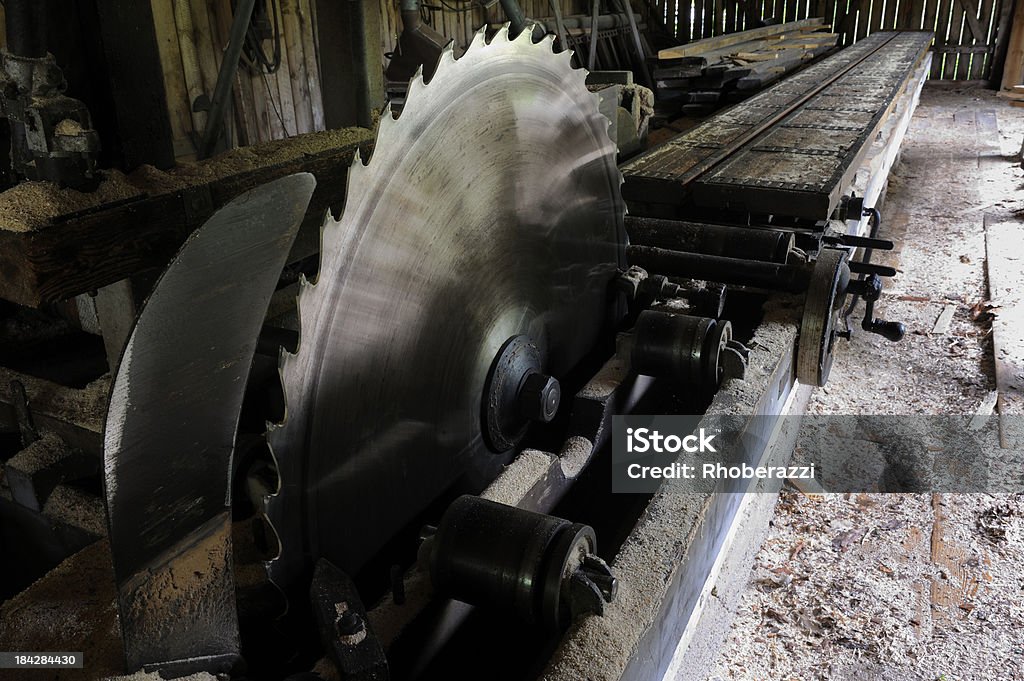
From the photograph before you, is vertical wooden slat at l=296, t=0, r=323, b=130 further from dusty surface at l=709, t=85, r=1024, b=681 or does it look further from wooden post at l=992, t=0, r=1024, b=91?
wooden post at l=992, t=0, r=1024, b=91

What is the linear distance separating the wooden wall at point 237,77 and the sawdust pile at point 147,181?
2.80 metres

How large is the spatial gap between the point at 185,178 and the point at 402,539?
0.86 m

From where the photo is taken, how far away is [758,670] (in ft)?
7.00

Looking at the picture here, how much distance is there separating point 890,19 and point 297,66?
1083 centimetres

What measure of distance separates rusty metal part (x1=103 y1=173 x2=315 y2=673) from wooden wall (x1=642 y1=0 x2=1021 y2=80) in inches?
515

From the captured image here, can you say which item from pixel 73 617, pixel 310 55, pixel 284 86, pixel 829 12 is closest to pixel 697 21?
pixel 829 12

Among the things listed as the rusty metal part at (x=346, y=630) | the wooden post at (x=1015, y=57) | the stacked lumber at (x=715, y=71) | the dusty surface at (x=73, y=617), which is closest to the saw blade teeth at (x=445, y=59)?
the rusty metal part at (x=346, y=630)

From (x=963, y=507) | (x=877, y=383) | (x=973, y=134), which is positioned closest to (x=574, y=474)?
(x=963, y=507)

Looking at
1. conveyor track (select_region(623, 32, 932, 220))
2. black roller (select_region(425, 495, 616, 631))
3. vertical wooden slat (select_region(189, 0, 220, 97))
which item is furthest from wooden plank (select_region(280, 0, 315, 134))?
black roller (select_region(425, 495, 616, 631))

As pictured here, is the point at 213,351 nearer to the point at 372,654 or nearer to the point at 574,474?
the point at 372,654

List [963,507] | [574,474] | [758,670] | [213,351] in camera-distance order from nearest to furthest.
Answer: [213,351]
[574,474]
[758,670]
[963,507]

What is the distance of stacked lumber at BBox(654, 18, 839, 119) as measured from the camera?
727 centimetres

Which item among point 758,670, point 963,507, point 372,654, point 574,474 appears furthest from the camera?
point 963,507

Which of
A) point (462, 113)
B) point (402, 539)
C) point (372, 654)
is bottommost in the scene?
point (402, 539)
